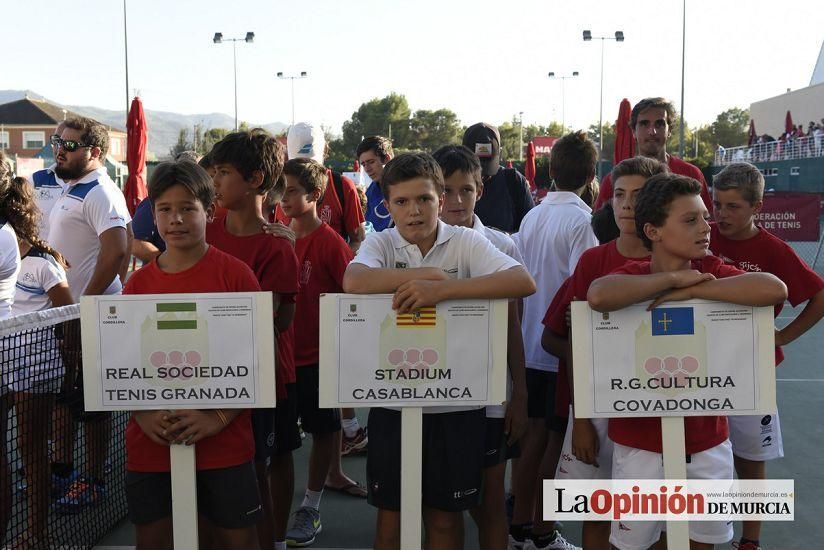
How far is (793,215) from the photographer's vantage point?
12.1 meters

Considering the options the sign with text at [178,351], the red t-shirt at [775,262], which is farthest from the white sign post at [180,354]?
the red t-shirt at [775,262]

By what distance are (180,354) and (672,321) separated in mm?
1590

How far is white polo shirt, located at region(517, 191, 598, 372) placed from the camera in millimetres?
4027

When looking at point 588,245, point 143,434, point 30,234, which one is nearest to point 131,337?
point 143,434

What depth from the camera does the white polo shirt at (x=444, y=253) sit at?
291 cm

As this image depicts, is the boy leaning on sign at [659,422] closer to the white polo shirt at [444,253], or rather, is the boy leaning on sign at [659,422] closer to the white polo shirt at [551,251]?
the white polo shirt at [444,253]

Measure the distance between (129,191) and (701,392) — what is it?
7978mm

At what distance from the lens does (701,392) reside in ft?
8.45

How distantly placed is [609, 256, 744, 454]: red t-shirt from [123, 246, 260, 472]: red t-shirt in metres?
1.35

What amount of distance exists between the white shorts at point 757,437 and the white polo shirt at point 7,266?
3.32 metres

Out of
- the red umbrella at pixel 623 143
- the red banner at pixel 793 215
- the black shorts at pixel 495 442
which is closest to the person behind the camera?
the black shorts at pixel 495 442

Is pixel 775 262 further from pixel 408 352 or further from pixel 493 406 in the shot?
pixel 408 352

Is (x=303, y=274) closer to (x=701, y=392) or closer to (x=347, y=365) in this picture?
(x=347, y=365)

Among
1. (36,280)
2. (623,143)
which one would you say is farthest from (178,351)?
(623,143)
